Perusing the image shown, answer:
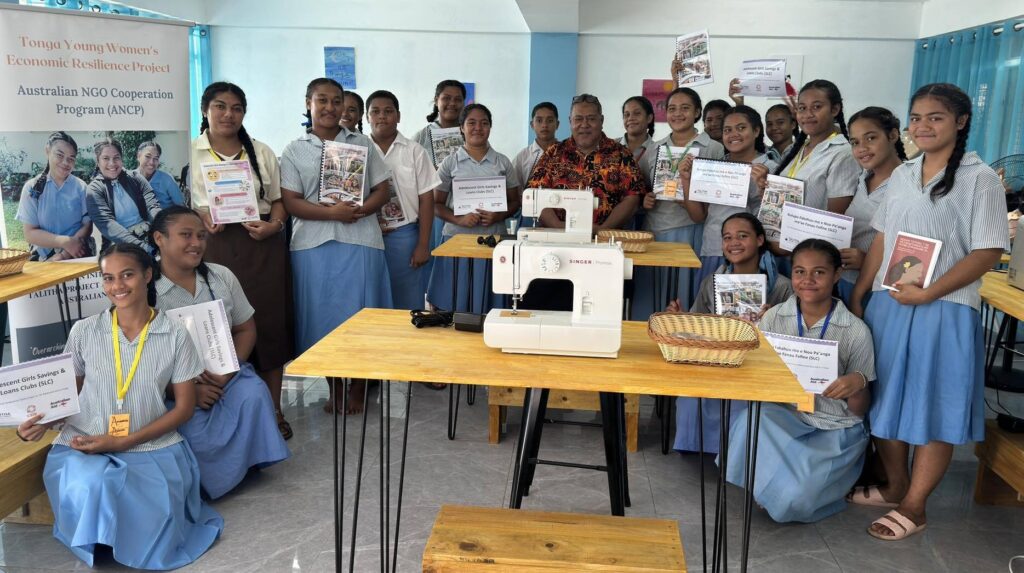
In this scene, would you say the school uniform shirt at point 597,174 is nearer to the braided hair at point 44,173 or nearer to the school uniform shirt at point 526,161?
the school uniform shirt at point 526,161

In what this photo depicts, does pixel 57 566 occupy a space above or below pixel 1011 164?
below

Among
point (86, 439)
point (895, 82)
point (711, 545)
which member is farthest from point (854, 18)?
point (86, 439)

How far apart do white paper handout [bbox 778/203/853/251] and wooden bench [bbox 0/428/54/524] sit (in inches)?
113

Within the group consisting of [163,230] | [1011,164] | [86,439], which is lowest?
[86,439]

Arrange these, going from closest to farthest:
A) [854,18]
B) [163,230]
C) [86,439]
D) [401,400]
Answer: [86,439]
[163,230]
[401,400]
[854,18]

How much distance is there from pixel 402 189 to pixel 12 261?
196 centimetres

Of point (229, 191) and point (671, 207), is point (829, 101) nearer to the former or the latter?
point (671, 207)

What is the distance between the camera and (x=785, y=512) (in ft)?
9.42

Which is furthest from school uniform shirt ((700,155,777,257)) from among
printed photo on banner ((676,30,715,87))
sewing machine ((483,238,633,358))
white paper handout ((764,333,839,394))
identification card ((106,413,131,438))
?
identification card ((106,413,131,438))

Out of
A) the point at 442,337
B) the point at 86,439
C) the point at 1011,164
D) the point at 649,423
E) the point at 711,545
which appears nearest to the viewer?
the point at 442,337

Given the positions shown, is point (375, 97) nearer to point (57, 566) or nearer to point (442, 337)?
point (442, 337)

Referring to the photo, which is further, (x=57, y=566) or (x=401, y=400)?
(x=401, y=400)

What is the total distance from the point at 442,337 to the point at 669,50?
26.4 feet

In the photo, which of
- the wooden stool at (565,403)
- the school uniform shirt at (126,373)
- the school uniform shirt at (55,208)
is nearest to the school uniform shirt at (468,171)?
the wooden stool at (565,403)
